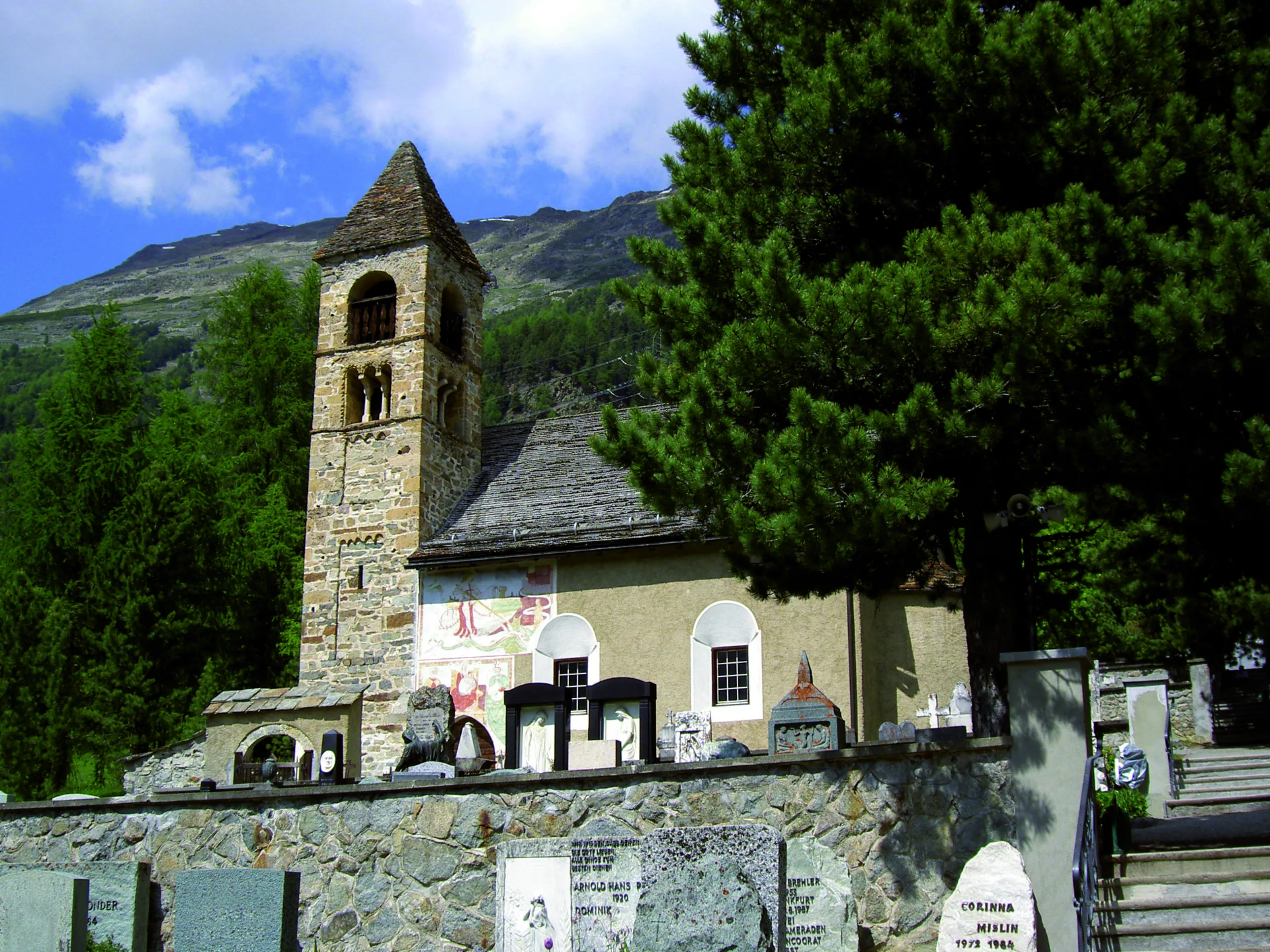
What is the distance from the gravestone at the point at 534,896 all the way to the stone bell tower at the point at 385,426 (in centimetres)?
997

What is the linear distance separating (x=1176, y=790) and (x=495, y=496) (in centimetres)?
1331

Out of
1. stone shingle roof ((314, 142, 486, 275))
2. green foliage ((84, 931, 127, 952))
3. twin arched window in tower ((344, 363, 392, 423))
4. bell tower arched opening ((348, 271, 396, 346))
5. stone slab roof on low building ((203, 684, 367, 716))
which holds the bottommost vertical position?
green foliage ((84, 931, 127, 952))

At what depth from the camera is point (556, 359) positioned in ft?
287

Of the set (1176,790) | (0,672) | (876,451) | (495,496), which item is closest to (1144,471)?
(876,451)

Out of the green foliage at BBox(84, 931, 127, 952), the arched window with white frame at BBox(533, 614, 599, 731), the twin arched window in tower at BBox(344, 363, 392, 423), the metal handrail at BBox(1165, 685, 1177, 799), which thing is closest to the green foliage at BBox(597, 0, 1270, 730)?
the metal handrail at BBox(1165, 685, 1177, 799)

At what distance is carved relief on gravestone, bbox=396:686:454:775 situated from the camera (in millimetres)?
15352

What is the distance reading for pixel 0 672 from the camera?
24.9m

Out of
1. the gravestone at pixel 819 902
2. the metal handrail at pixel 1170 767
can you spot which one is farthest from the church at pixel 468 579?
the gravestone at pixel 819 902

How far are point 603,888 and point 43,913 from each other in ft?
18.9

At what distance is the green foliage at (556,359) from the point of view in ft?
266

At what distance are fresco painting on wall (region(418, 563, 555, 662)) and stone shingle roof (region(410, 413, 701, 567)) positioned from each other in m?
0.42

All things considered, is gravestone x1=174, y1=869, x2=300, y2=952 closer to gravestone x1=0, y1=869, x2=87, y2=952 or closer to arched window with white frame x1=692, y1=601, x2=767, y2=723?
gravestone x1=0, y1=869, x2=87, y2=952

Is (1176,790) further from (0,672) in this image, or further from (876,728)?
(0,672)

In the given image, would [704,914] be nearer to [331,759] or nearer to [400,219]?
[331,759]
